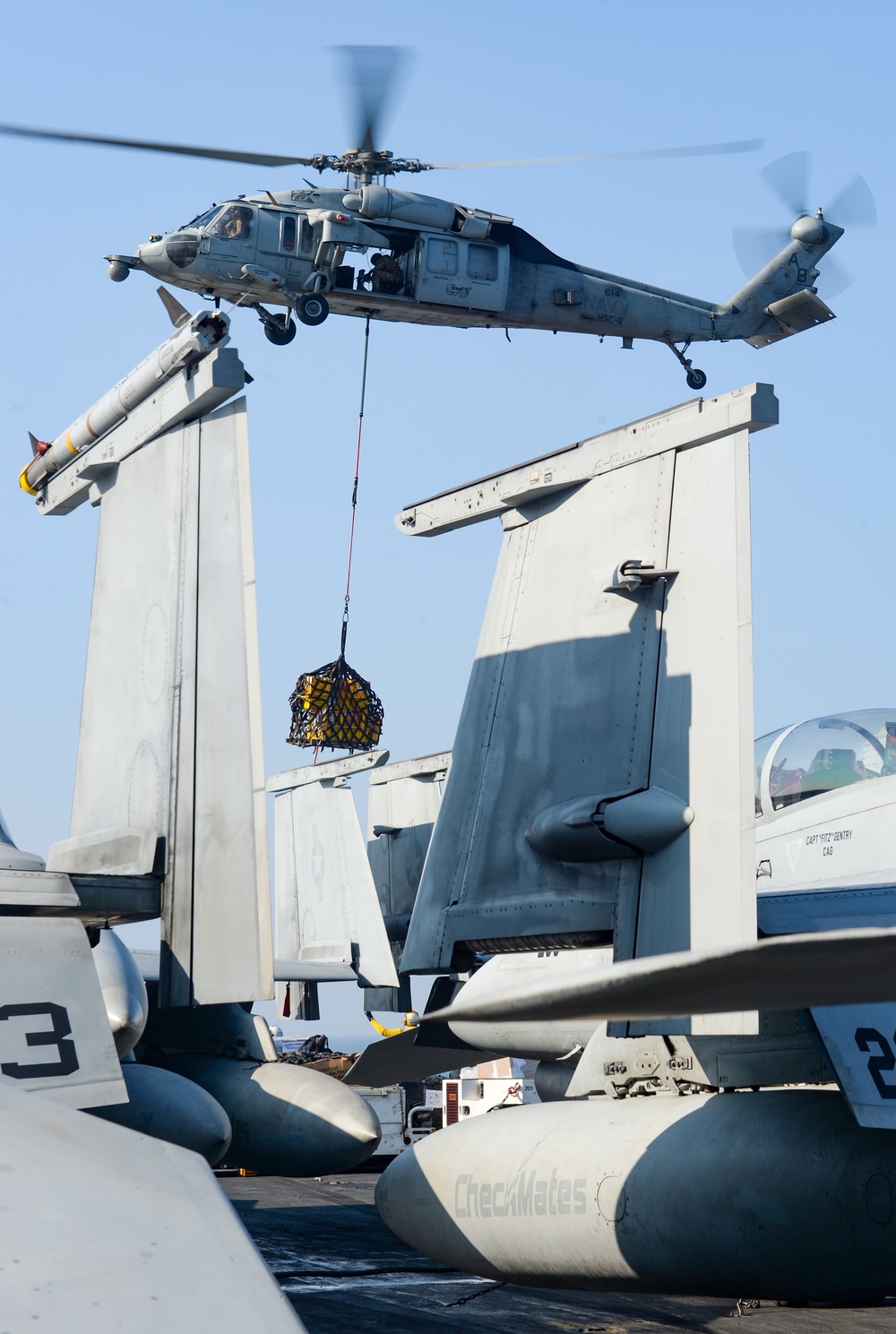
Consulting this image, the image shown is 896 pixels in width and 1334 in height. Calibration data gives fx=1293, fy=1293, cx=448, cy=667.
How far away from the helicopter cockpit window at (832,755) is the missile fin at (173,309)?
18.2 feet

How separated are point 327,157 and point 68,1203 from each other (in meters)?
16.3

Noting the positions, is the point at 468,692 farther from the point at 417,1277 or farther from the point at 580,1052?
the point at 417,1277

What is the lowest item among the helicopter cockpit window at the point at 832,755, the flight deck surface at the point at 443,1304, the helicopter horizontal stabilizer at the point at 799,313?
the flight deck surface at the point at 443,1304

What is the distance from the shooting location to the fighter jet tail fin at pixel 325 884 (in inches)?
703

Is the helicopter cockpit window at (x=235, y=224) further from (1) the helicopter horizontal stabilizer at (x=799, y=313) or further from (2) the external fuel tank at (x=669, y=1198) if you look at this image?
(2) the external fuel tank at (x=669, y=1198)

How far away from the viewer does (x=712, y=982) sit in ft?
6.54

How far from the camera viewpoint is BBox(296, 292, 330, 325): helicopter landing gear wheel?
16078 millimetres

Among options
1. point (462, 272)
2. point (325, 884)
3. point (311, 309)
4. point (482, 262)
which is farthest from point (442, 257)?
point (325, 884)

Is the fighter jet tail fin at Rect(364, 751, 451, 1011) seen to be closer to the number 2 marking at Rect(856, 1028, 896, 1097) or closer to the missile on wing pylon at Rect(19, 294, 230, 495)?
the missile on wing pylon at Rect(19, 294, 230, 495)

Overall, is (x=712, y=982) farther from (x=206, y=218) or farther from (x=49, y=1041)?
(x=206, y=218)

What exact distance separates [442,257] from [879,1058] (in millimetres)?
12802

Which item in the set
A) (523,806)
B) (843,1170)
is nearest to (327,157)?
(523,806)

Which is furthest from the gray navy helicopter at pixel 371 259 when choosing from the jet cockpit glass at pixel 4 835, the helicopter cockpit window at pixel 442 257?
the jet cockpit glass at pixel 4 835

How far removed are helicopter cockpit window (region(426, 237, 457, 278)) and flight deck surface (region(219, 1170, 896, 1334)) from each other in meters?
11.5
